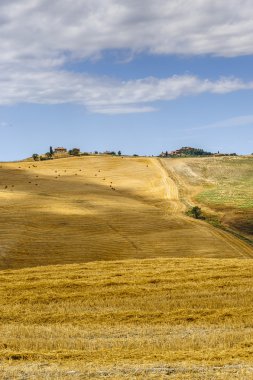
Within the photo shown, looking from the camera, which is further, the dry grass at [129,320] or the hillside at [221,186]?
the hillside at [221,186]

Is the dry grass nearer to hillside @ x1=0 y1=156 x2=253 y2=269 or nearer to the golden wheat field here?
the golden wheat field

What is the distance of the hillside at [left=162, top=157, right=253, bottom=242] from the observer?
185 feet

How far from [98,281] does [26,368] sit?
13847 millimetres

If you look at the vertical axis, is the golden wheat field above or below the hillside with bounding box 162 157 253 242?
below

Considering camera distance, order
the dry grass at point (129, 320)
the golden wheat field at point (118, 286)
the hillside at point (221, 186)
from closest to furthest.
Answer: the dry grass at point (129, 320), the golden wheat field at point (118, 286), the hillside at point (221, 186)

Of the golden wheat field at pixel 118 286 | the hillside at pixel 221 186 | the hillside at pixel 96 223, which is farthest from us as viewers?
the hillside at pixel 221 186

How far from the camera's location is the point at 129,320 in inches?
843

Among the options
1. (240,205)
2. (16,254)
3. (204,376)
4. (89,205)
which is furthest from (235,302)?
(240,205)

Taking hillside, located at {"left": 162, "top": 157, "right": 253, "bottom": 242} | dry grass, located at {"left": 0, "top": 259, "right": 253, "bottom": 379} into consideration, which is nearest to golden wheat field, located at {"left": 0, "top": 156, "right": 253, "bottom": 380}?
dry grass, located at {"left": 0, "top": 259, "right": 253, "bottom": 379}

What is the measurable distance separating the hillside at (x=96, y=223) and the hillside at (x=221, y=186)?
273cm

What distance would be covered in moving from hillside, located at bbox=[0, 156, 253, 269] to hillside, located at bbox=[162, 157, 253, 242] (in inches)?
108

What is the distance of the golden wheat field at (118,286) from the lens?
1505 centimetres

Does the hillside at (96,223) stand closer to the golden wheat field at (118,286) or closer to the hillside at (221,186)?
the golden wheat field at (118,286)

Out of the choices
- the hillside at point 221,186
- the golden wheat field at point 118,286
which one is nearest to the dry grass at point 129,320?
the golden wheat field at point 118,286
